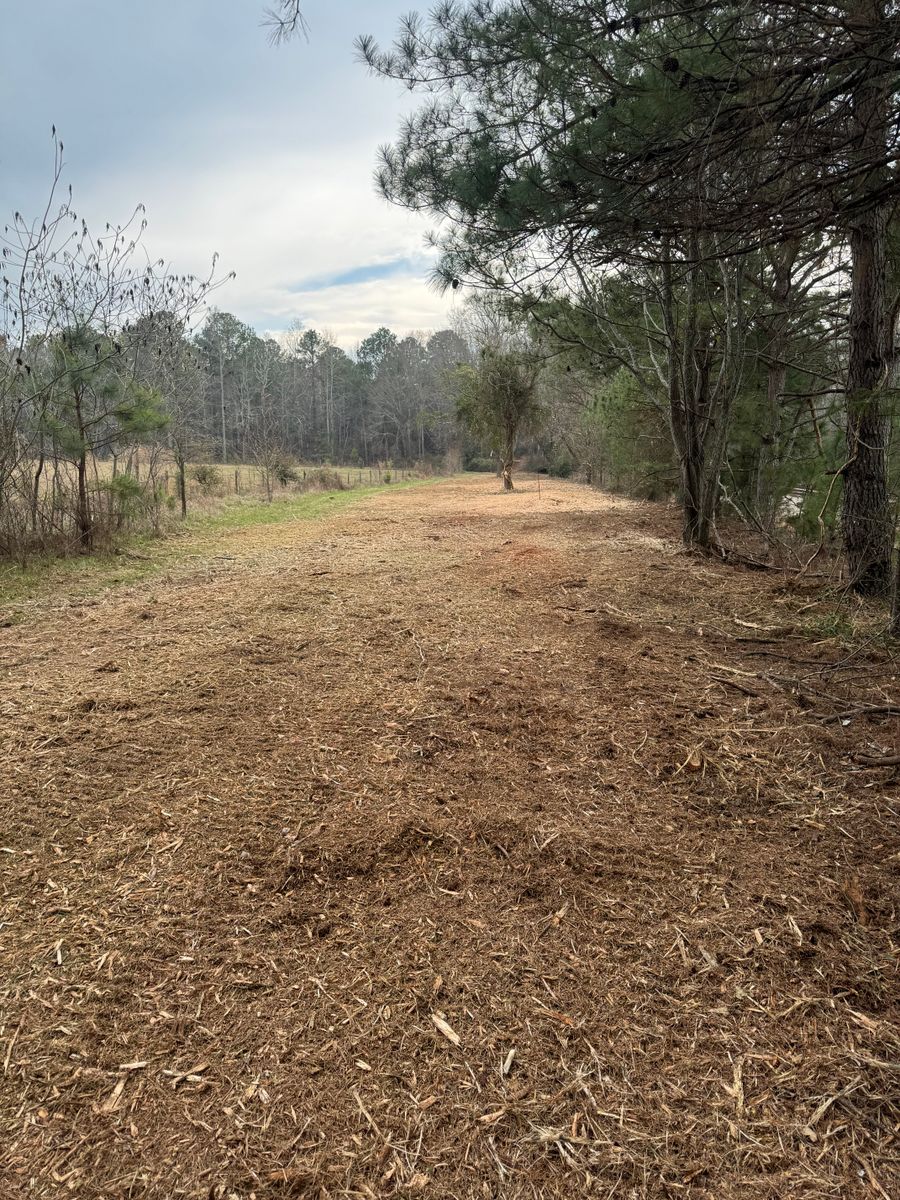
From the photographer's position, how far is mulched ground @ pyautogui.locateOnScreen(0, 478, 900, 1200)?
1.22m

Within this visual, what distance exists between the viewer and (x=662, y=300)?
6305 mm

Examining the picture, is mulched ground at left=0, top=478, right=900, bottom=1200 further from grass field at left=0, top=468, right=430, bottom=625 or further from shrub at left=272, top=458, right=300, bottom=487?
shrub at left=272, top=458, right=300, bottom=487

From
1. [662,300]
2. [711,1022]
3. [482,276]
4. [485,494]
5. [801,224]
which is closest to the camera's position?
[711,1022]

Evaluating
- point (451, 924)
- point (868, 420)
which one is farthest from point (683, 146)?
point (451, 924)

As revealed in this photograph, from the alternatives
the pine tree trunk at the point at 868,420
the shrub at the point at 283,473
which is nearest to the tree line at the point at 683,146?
the pine tree trunk at the point at 868,420

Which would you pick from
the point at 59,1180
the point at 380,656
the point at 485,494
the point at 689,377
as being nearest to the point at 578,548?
the point at 689,377

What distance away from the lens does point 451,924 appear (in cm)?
176

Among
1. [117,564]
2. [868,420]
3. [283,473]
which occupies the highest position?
[283,473]

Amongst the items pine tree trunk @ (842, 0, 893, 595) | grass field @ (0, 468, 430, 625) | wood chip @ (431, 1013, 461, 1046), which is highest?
pine tree trunk @ (842, 0, 893, 595)

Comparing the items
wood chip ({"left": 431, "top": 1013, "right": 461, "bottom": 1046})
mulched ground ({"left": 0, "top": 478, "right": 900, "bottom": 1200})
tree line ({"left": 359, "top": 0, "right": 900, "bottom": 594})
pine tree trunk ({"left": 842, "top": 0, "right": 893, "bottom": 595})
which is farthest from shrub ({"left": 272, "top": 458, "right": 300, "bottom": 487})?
wood chip ({"left": 431, "top": 1013, "right": 461, "bottom": 1046})

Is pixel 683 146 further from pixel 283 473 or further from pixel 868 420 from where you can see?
pixel 283 473

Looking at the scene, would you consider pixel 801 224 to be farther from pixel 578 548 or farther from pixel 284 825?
pixel 578 548

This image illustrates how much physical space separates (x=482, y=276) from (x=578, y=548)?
3.30m

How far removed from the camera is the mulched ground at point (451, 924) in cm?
122
